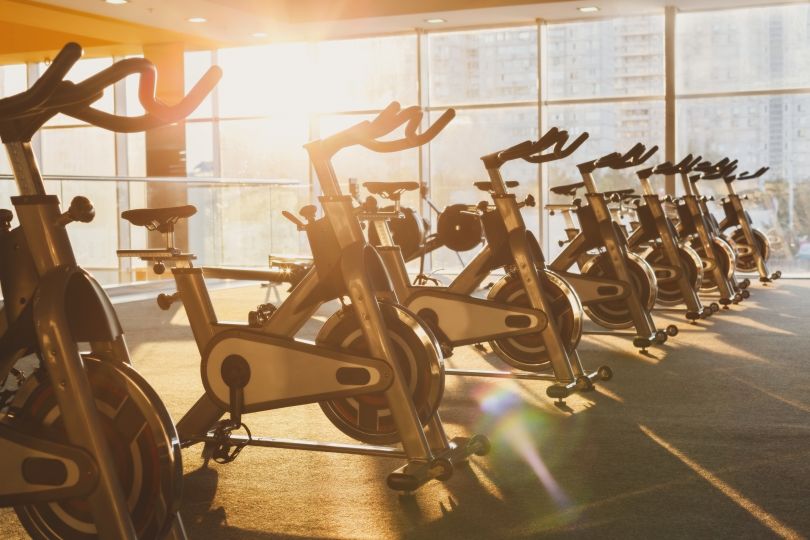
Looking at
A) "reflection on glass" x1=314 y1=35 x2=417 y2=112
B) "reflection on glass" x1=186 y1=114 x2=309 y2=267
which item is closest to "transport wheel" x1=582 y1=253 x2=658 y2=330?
"reflection on glass" x1=186 y1=114 x2=309 y2=267

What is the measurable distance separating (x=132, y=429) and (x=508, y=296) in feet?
7.87

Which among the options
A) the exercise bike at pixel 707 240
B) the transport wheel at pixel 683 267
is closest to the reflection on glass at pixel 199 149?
the exercise bike at pixel 707 240

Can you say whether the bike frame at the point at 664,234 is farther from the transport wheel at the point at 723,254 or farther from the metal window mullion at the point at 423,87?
the metal window mullion at the point at 423,87

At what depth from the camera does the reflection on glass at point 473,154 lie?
1122cm

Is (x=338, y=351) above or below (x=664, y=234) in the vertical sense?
below

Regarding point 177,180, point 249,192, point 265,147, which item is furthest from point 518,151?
point 265,147

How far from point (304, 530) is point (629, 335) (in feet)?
10.2

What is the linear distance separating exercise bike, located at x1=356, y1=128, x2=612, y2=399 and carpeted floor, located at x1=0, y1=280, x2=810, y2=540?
7.8 inches

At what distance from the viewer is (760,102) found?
1041 cm

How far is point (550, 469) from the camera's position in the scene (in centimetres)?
289

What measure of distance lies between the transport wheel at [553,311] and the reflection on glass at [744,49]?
714 cm

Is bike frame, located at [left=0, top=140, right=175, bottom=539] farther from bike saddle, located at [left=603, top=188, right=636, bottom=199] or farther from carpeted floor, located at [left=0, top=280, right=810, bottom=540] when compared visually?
bike saddle, located at [left=603, top=188, right=636, bottom=199]

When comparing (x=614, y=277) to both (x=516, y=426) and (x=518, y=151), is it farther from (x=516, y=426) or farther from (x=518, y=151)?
(x=516, y=426)

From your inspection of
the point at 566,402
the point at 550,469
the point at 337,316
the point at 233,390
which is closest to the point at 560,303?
the point at 566,402
